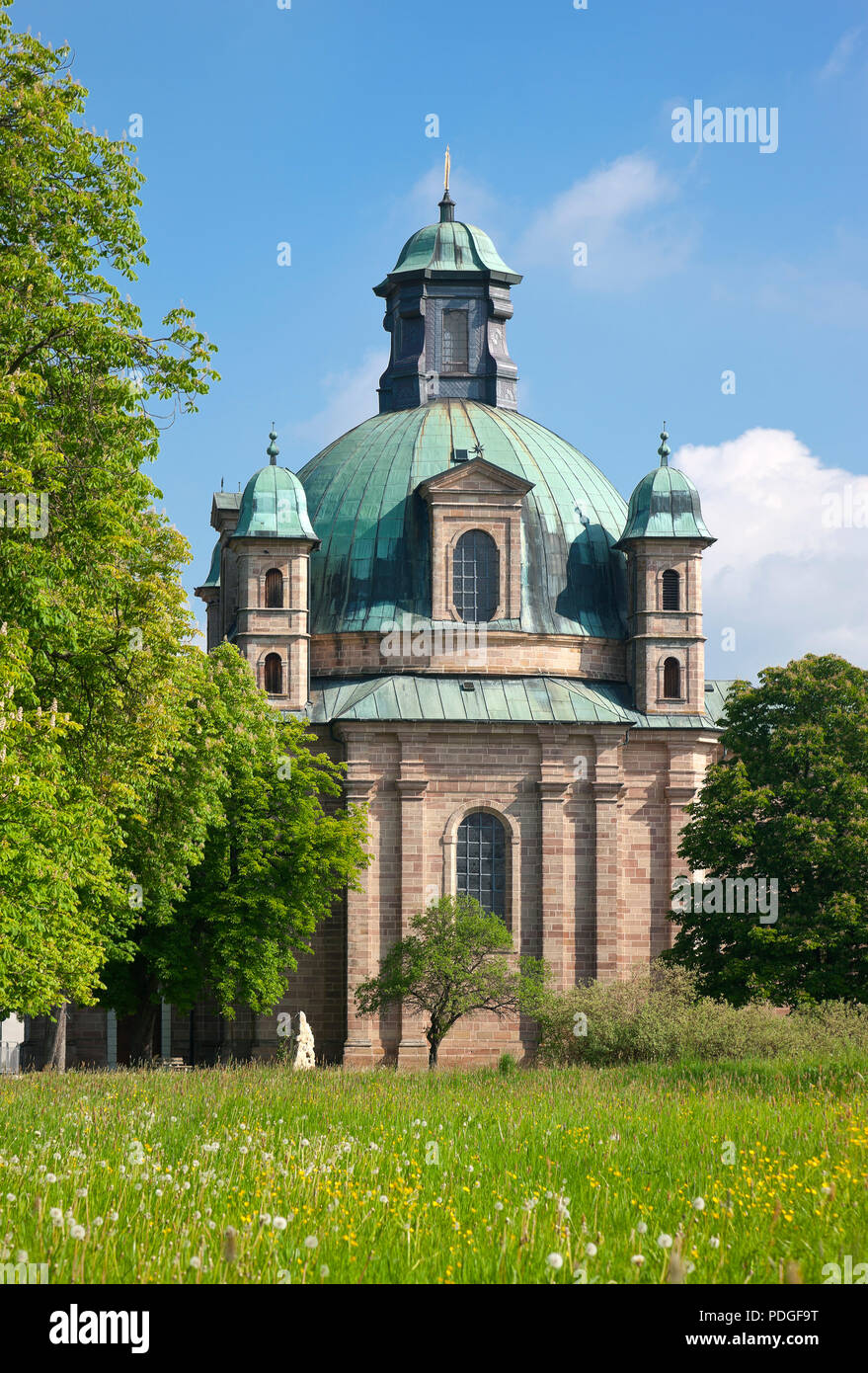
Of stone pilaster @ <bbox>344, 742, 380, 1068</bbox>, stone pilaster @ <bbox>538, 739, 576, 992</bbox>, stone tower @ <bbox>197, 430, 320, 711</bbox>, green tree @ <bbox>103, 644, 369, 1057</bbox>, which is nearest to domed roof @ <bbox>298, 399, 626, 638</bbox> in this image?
stone tower @ <bbox>197, 430, 320, 711</bbox>

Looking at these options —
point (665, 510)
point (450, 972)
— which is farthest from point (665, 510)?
point (450, 972)

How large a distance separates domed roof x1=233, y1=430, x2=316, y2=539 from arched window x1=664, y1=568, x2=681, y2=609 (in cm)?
1139

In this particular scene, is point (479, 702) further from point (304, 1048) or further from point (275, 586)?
point (304, 1048)

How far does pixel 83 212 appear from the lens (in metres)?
22.0

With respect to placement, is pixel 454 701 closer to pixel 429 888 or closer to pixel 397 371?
pixel 429 888

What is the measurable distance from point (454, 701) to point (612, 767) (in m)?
5.12

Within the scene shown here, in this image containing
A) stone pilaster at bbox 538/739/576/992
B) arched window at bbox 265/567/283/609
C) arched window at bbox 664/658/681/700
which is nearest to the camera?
stone pilaster at bbox 538/739/576/992

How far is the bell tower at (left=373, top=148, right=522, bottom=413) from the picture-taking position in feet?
189

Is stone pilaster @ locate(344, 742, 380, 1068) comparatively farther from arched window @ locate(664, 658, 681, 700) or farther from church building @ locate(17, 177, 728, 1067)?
arched window @ locate(664, 658, 681, 700)

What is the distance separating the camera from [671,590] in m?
50.8

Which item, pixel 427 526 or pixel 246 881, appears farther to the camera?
pixel 427 526

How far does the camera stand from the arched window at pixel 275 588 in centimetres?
4969

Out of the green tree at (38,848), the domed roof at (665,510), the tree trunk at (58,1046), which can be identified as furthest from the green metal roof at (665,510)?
the green tree at (38,848)

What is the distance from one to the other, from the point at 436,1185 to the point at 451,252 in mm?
51669
